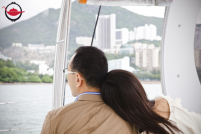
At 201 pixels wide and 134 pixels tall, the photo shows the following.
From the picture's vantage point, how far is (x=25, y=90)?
2630cm

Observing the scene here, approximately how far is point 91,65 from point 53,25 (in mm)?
32134

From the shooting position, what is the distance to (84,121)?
0.70 m

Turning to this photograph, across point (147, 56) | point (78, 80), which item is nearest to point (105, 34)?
point (147, 56)

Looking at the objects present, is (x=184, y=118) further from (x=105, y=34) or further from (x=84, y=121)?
(x=105, y=34)

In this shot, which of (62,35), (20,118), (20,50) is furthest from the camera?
(20,50)

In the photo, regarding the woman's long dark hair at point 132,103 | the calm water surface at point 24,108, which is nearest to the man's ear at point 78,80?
the woman's long dark hair at point 132,103

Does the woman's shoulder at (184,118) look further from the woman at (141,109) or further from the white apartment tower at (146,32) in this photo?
the white apartment tower at (146,32)

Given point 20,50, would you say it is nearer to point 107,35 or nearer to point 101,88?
point 107,35

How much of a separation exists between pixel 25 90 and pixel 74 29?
11680 millimetres

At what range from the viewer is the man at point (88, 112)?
0.69 meters

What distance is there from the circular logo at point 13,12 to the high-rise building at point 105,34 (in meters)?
13.7

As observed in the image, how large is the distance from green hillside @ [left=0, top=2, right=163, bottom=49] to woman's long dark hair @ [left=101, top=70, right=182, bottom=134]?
2819cm

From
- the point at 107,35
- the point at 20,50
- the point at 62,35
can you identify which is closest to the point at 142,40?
the point at 107,35

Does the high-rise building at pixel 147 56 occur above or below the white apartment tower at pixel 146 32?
below
